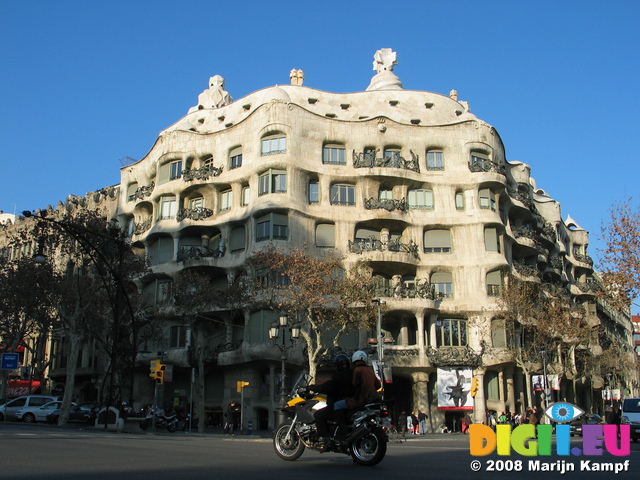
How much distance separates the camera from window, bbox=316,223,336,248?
4334 centimetres

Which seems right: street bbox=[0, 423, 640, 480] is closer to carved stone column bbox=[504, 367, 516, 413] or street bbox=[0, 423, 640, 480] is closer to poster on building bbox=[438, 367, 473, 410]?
poster on building bbox=[438, 367, 473, 410]

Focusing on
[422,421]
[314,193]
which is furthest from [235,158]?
[422,421]

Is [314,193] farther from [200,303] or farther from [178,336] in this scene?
[178,336]

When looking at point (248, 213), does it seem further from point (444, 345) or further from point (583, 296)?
point (583, 296)

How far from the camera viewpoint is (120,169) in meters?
53.8

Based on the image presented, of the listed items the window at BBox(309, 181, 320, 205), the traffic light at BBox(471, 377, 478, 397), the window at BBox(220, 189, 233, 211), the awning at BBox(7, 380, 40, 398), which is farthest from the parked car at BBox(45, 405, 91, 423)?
the traffic light at BBox(471, 377, 478, 397)

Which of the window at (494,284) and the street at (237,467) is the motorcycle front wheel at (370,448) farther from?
the window at (494,284)

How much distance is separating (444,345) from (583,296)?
2766 cm

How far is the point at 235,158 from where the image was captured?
46281 millimetres

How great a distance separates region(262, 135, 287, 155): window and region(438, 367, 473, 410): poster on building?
1716 centimetres

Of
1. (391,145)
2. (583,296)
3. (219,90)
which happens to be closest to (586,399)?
(583,296)

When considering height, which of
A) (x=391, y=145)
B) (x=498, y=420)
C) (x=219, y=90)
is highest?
(x=219, y=90)

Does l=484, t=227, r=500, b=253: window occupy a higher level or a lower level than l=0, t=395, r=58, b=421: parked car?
higher

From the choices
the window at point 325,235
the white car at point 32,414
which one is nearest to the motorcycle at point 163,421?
the white car at point 32,414
